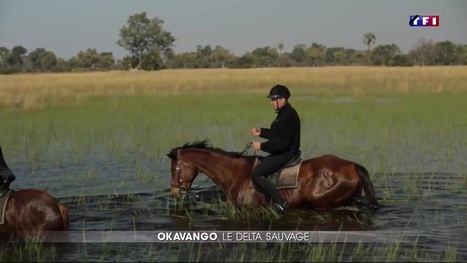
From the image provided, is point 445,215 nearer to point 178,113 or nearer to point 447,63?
point 178,113

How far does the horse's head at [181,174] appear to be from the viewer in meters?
10.2

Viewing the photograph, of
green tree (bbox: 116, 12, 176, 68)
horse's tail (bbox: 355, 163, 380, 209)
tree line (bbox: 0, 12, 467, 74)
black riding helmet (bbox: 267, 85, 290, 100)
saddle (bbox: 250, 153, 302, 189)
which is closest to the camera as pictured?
black riding helmet (bbox: 267, 85, 290, 100)

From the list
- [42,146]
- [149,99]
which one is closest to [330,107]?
[149,99]

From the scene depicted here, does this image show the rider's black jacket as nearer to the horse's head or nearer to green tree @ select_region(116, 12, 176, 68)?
the horse's head

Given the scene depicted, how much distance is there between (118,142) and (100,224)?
7.47m

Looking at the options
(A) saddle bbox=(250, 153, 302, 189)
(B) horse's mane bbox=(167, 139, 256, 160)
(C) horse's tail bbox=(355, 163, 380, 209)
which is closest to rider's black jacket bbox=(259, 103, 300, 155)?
(A) saddle bbox=(250, 153, 302, 189)

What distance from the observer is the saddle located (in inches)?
390

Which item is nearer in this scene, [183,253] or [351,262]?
[351,262]

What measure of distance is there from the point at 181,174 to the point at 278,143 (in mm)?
1605

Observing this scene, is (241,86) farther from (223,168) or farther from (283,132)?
(283,132)

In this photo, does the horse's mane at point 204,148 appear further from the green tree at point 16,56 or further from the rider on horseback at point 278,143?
the green tree at point 16,56

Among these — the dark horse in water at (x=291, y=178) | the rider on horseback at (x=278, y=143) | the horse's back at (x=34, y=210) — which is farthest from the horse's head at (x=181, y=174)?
the horse's back at (x=34, y=210)

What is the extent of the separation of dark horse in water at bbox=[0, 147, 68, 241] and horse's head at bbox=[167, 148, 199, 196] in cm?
226

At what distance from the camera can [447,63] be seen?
1790 inches
